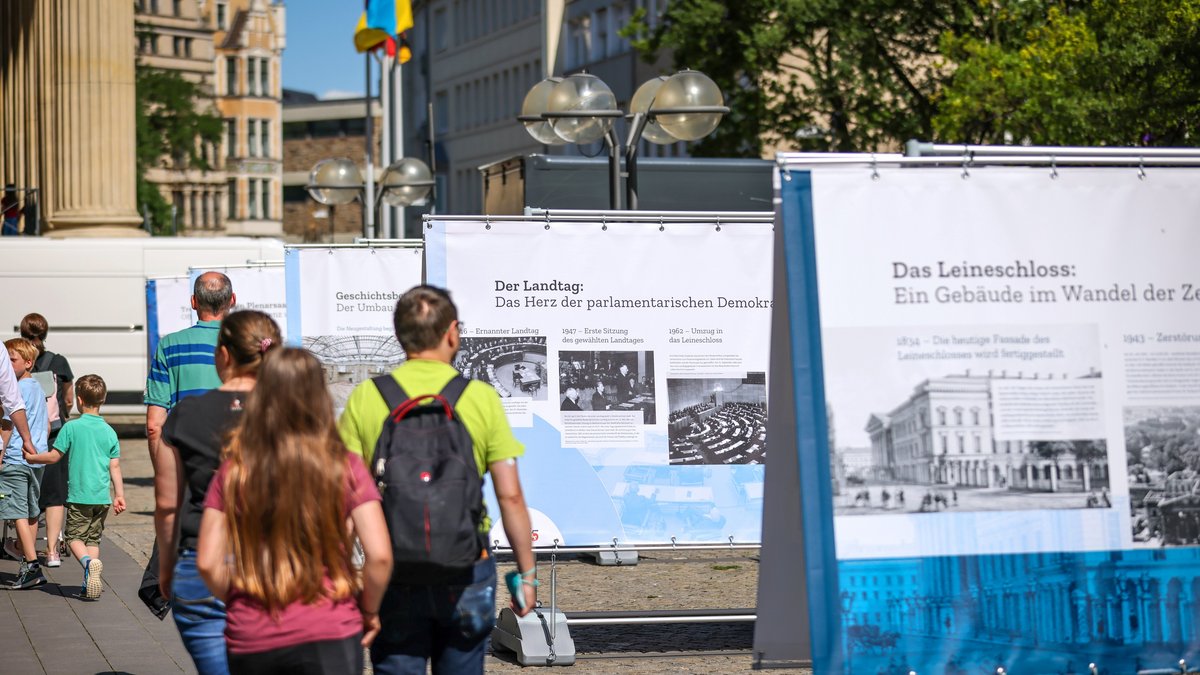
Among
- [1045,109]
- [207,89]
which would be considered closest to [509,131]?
[1045,109]

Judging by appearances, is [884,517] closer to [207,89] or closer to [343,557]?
[343,557]

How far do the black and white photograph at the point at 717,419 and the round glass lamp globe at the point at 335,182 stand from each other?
A: 20.2 m

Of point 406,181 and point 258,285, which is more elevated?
point 406,181

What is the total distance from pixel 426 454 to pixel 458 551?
0.91ft

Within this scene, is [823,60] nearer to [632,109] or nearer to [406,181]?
[406,181]

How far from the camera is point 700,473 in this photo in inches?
380

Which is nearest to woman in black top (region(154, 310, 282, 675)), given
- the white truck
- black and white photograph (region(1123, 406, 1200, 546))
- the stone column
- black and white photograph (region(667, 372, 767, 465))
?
black and white photograph (region(1123, 406, 1200, 546))

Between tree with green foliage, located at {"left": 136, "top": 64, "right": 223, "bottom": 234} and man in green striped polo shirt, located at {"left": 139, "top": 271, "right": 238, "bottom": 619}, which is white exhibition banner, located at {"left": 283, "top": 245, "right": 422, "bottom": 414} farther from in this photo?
tree with green foliage, located at {"left": 136, "top": 64, "right": 223, "bottom": 234}

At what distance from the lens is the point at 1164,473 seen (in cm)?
618

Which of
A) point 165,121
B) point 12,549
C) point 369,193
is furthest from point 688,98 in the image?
point 165,121

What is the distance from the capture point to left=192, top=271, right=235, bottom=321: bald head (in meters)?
7.16

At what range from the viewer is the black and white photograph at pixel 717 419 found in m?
9.59

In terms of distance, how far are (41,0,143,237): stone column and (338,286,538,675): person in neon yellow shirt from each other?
25.3 metres

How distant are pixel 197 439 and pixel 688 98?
10.8 m
